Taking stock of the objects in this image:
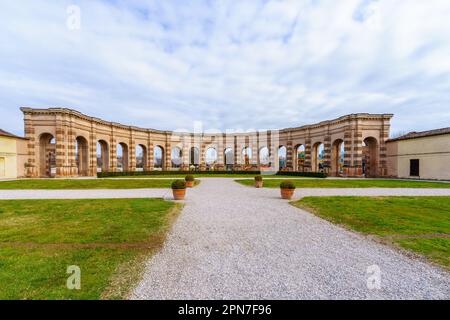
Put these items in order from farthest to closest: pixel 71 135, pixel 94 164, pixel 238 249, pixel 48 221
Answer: pixel 94 164
pixel 71 135
pixel 48 221
pixel 238 249

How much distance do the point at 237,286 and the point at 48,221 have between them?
314 inches

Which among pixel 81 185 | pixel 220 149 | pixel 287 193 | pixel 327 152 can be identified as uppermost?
pixel 220 149

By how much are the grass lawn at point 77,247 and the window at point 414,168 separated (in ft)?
118

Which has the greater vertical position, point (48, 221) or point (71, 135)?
Result: point (71, 135)

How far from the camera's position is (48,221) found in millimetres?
7910

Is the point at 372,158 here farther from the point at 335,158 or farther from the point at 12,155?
the point at 12,155

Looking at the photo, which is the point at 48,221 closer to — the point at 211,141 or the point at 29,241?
the point at 29,241

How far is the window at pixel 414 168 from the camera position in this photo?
3012 cm

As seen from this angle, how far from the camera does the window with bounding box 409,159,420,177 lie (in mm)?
30125

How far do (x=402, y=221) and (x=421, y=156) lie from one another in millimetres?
29948

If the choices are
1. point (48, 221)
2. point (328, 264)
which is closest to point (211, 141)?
point (48, 221)

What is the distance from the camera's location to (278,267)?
4.64 meters

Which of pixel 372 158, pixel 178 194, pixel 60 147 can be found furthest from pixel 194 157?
pixel 178 194

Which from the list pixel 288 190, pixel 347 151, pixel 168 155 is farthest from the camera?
pixel 168 155
